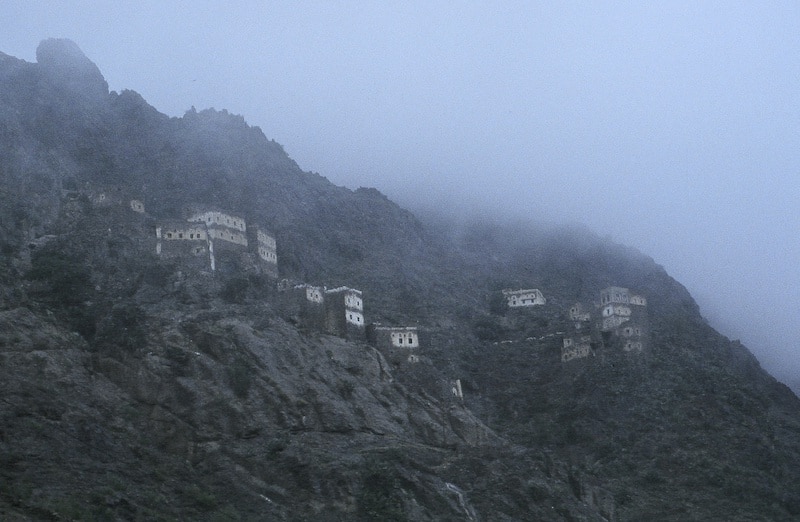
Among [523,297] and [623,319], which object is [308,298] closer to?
[623,319]

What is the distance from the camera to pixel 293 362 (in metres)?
86.1

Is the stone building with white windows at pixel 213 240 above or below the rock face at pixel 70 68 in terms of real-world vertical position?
below

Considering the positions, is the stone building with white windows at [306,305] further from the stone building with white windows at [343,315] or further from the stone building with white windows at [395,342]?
the stone building with white windows at [395,342]

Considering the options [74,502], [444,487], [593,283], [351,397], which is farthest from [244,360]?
[593,283]

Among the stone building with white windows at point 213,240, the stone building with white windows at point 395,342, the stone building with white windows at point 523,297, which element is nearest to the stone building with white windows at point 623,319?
the stone building with white windows at point 523,297

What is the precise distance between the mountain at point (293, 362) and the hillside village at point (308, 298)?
0.81 ft

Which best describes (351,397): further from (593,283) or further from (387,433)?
(593,283)

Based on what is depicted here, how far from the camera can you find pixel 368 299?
4400 inches

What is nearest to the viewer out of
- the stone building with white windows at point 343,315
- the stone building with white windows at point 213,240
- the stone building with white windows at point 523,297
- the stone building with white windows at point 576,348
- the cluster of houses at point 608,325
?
the stone building with white windows at point 343,315

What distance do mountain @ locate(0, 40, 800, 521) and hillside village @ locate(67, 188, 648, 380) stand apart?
0.25 metres

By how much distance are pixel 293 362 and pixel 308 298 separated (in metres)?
10.2

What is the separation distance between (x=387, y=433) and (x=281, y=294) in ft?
57.0

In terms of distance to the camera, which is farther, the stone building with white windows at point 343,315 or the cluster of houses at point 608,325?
the cluster of houses at point 608,325

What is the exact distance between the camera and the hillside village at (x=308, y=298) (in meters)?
95.5
